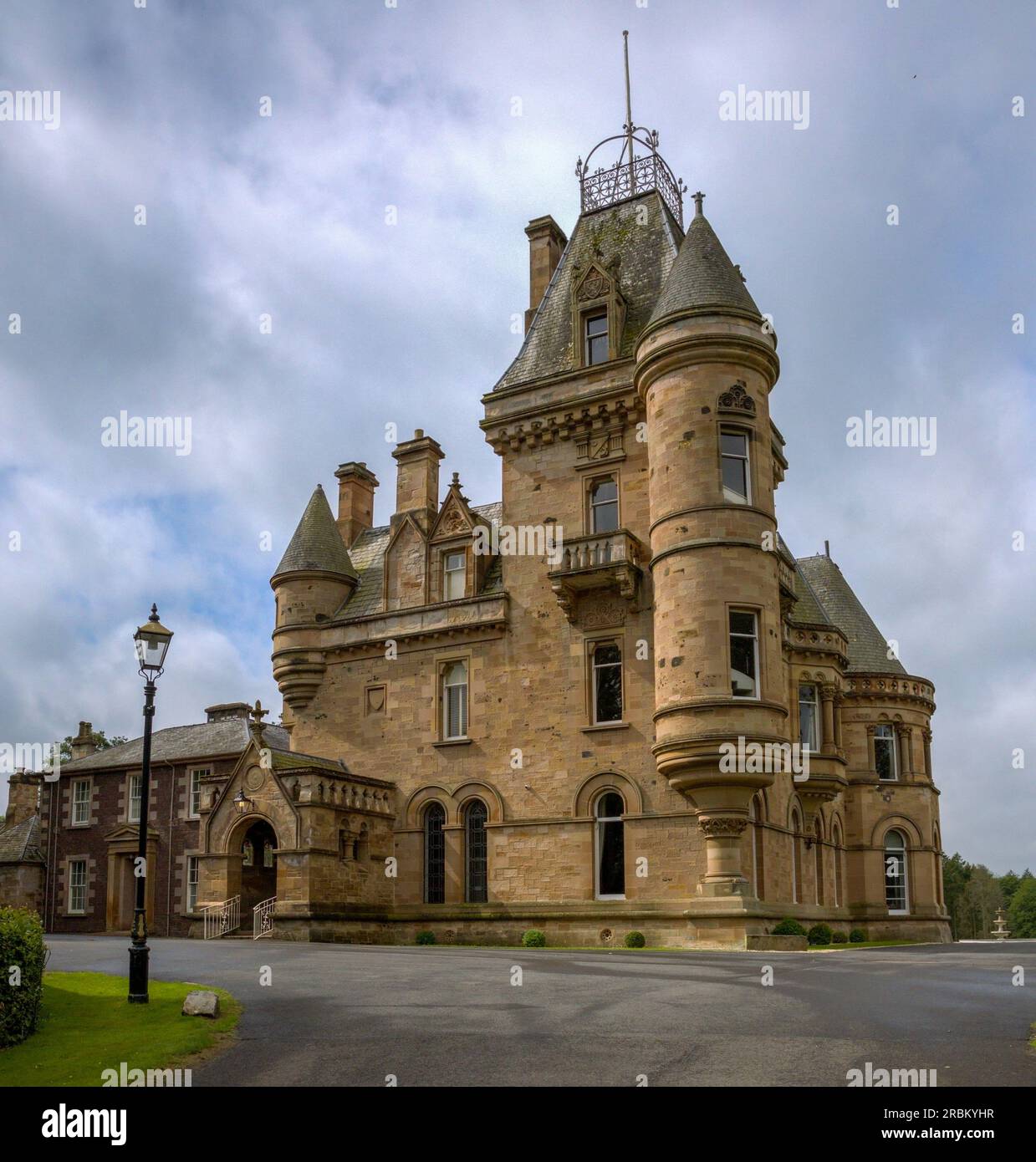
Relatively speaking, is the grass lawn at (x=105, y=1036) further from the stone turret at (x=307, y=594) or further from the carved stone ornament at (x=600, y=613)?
the stone turret at (x=307, y=594)

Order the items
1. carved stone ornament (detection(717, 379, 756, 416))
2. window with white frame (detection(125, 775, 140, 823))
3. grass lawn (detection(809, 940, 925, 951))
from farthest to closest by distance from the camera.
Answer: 1. window with white frame (detection(125, 775, 140, 823))
2. grass lawn (detection(809, 940, 925, 951))
3. carved stone ornament (detection(717, 379, 756, 416))

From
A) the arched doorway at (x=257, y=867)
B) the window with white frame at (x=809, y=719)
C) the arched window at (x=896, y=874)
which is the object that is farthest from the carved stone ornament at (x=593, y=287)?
the arched window at (x=896, y=874)

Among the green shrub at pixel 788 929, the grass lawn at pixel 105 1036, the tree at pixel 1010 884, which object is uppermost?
the grass lawn at pixel 105 1036

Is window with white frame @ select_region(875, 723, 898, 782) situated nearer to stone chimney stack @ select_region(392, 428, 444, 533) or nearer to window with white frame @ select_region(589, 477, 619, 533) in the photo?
window with white frame @ select_region(589, 477, 619, 533)

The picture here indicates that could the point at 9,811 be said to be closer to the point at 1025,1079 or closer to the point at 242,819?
the point at 242,819

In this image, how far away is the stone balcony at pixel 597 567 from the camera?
31031mm

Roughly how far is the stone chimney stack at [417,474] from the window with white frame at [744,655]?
43.7 ft

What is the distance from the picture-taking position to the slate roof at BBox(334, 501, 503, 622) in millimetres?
36094

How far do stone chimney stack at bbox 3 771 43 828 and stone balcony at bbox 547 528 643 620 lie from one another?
1171 inches

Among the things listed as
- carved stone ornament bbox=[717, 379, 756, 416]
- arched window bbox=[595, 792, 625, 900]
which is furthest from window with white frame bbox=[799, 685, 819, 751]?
carved stone ornament bbox=[717, 379, 756, 416]

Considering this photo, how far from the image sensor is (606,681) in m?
32.3

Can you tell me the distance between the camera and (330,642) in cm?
3784
